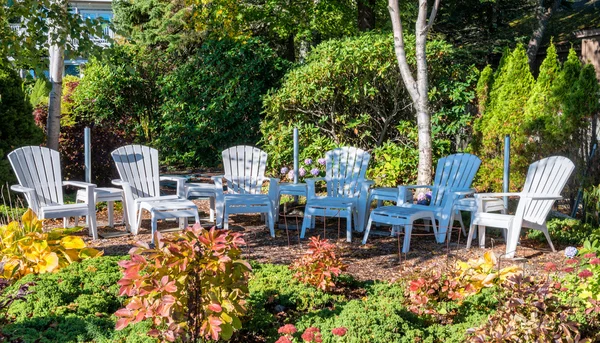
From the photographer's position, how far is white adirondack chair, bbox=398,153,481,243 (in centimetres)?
633

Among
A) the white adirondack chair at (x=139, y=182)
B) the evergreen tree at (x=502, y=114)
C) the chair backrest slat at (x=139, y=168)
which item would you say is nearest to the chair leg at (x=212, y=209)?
the white adirondack chair at (x=139, y=182)

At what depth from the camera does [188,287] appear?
10.8 ft

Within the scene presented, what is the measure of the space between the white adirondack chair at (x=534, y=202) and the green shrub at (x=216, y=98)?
6.45m

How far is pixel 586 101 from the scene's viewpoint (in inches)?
282

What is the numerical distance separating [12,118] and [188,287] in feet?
19.9

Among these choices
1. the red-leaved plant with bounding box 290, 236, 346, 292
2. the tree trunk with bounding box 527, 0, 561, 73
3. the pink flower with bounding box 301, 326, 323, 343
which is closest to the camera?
the pink flower with bounding box 301, 326, 323, 343

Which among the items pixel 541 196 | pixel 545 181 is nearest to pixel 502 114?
pixel 545 181

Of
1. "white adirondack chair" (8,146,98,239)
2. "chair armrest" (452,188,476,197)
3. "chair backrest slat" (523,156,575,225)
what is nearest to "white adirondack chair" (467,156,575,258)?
"chair backrest slat" (523,156,575,225)

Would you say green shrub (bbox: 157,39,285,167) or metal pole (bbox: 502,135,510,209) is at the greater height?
green shrub (bbox: 157,39,285,167)

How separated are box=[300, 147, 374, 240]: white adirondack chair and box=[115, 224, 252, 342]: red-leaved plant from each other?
135 inches

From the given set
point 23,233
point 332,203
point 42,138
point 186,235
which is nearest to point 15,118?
point 42,138

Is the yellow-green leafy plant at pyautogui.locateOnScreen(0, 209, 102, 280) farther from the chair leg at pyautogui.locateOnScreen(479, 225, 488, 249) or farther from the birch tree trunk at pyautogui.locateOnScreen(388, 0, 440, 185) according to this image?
the birch tree trunk at pyautogui.locateOnScreen(388, 0, 440, 185)

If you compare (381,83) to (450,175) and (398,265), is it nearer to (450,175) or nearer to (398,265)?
(450,175)

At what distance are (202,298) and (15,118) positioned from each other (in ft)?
19.9
